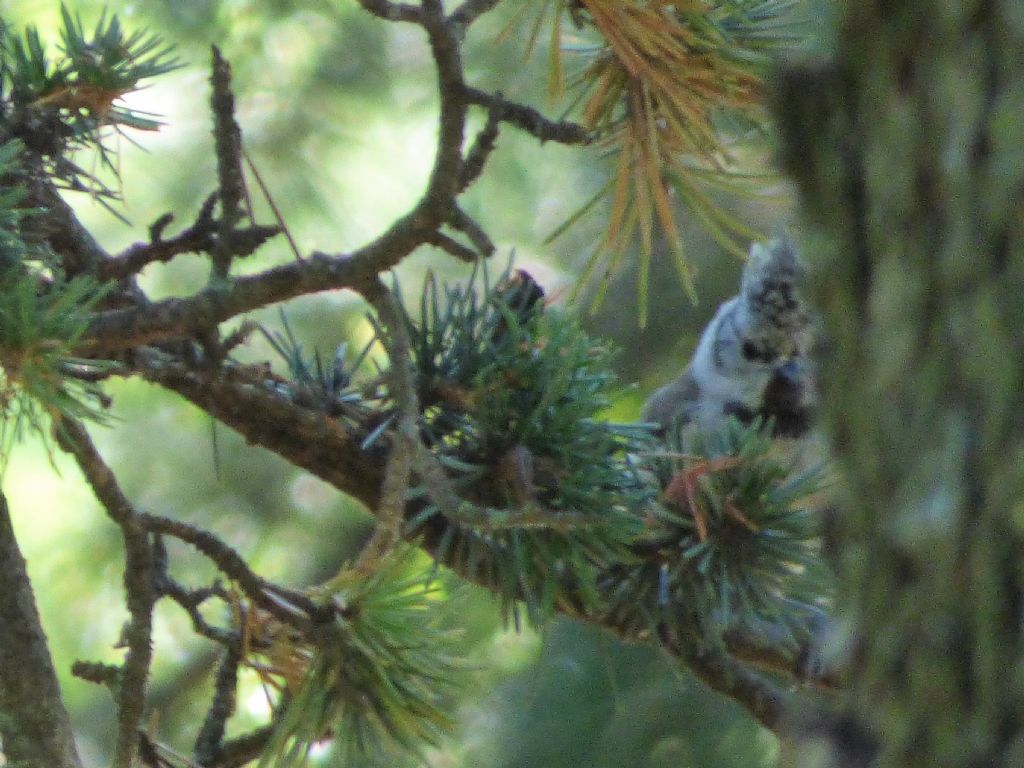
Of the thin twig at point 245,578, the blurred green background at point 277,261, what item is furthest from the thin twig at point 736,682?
the blurred green background at point 277,261

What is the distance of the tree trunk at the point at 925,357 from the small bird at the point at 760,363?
503 millimetres

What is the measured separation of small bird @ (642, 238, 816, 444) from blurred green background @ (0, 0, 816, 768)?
468 millimetres

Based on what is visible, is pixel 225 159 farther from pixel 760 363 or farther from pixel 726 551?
pixel 760 363

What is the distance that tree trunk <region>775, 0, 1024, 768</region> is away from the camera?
0.64 ft

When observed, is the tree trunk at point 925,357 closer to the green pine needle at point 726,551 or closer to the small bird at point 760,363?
the green pine needle at point 726,551

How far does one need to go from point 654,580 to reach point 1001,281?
34 cm

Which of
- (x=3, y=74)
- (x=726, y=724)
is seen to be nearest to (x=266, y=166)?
(x=726, y=724)

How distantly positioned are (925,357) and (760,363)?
Answer: 570 millimetres

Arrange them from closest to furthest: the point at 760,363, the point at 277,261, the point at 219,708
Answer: the point at 219,708, the point at 760,363, the point at 277,261

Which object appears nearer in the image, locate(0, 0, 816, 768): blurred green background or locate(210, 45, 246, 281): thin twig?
locate(210, 45, 246, 281): thin twig

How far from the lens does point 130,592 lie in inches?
18.1

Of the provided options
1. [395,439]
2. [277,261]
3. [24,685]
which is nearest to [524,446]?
[395,439]

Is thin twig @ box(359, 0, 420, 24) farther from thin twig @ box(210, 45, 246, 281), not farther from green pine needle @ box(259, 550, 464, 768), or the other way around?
green pine needle @ box(259, 550, 464, 768)

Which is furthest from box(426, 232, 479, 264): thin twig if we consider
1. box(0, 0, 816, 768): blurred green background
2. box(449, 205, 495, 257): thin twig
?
box(0, 0, 816, 768): blurred green background
